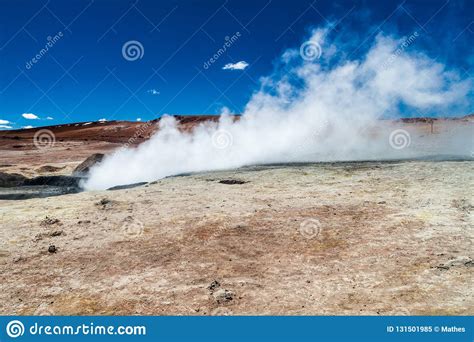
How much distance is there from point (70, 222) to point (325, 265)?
5068 mm

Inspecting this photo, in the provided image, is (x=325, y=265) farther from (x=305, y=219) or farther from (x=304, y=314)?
(x=305, y=219)

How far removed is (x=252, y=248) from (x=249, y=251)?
127 millimetres

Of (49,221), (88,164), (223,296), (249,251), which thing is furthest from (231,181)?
(88,164)

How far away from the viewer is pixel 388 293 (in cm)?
492

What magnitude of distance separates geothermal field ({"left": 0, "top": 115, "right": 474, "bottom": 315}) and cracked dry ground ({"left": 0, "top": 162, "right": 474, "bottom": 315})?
0.02 metres

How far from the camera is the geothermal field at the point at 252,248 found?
16.2ft

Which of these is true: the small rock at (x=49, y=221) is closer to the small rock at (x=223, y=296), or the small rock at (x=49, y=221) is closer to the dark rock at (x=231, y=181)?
the small rock at (x=223, y=296)

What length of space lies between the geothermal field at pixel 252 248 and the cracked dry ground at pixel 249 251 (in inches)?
Result: 0.9

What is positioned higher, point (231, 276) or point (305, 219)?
point (305, 219)

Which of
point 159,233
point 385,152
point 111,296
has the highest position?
point 385,152

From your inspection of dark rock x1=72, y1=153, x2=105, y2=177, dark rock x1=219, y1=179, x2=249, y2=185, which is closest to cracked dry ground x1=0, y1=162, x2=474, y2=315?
dark rock x1=219, y1=179, x2=249, y2=185

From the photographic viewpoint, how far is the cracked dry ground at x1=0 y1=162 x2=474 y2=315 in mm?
4930

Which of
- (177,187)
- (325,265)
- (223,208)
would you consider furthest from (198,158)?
(325,265)

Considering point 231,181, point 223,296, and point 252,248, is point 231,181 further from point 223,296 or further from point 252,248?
point 223,296
